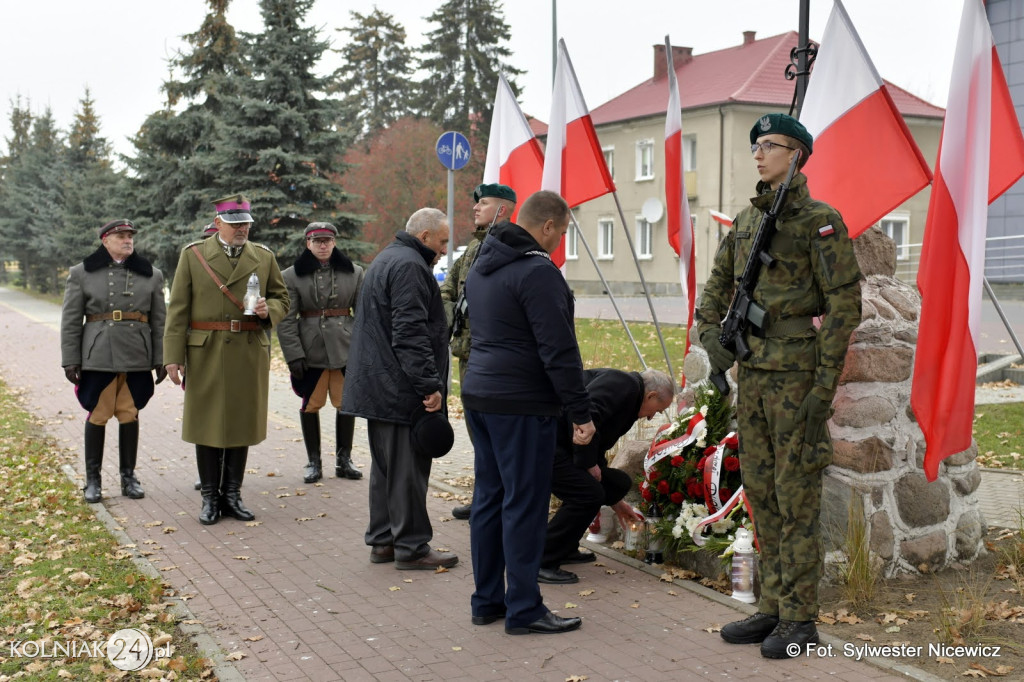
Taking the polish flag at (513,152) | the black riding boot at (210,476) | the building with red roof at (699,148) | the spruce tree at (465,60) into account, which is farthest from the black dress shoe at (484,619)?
the spruce tree at (465,60)

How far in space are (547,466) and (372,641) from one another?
1.19 meters

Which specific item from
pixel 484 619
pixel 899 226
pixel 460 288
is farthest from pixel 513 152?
pixel 899 226

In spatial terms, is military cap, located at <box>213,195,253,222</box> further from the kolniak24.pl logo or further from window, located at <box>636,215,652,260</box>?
window, located at <box>636,215,652,260</box>

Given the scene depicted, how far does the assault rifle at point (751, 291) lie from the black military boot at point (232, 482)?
13.8 ft

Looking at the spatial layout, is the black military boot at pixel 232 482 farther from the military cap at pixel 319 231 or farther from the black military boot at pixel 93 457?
the military cap at pixel 319 231

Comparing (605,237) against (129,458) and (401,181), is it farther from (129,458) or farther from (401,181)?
(129,458)

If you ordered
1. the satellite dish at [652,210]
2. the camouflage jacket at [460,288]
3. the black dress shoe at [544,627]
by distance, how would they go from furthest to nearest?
1. the satellite dish at [652,210]
2. the camouflage jacket at [460,288]
3. the black dress shoe at [544,627]

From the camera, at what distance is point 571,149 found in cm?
925

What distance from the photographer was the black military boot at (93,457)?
8.45 metres

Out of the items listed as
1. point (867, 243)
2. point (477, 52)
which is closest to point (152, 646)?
point (867, 243)

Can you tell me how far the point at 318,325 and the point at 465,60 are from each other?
47.8m

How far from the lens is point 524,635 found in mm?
5305

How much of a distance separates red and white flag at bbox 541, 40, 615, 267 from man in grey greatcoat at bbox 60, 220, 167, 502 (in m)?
3.33

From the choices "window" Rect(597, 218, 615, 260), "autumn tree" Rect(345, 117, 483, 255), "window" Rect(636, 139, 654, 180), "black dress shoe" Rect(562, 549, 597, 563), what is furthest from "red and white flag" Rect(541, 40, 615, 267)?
"autumn tree" Rect(345, 117, 483, 255)
